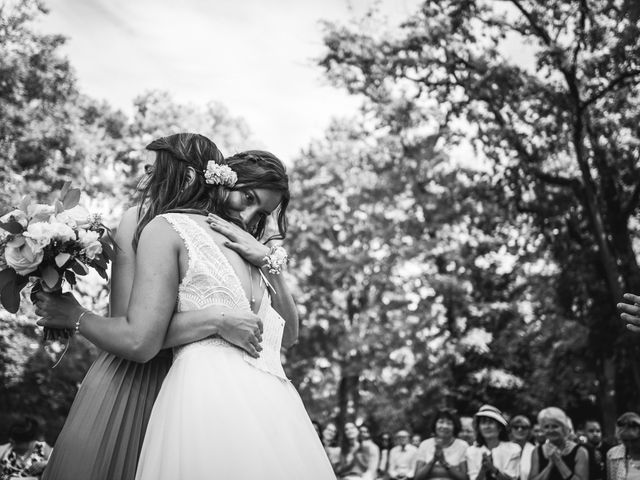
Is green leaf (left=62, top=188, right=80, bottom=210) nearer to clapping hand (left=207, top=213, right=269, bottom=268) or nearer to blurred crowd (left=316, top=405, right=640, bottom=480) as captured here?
clapping hand (left=207, top=213, right=269, bottom=268)

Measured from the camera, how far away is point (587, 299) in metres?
15.6

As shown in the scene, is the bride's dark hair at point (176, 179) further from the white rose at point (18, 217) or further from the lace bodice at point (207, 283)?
the white rose at point (18, 217)

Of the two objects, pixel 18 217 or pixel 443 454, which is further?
pixel 443 454

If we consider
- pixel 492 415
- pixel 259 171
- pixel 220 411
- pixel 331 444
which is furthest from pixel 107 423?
pixel 331 444

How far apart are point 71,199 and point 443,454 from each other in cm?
718

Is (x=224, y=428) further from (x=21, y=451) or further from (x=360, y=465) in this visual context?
(x=360, y=465)

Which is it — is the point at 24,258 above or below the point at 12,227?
below

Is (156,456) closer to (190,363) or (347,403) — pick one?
(190,363)

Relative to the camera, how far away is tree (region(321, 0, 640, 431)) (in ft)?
44.3

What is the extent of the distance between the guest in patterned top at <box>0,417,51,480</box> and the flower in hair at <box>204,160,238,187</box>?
6.77 m

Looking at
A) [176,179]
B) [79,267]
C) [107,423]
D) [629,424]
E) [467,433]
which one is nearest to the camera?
[107,423]

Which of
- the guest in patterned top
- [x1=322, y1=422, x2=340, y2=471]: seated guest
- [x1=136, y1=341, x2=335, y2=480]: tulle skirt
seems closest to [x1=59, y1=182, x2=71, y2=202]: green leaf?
[x1=136, y1=341, x2=335, y2=480]: tulle skirt

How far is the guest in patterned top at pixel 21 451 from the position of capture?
347 inches

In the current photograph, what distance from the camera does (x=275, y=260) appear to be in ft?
10.5
